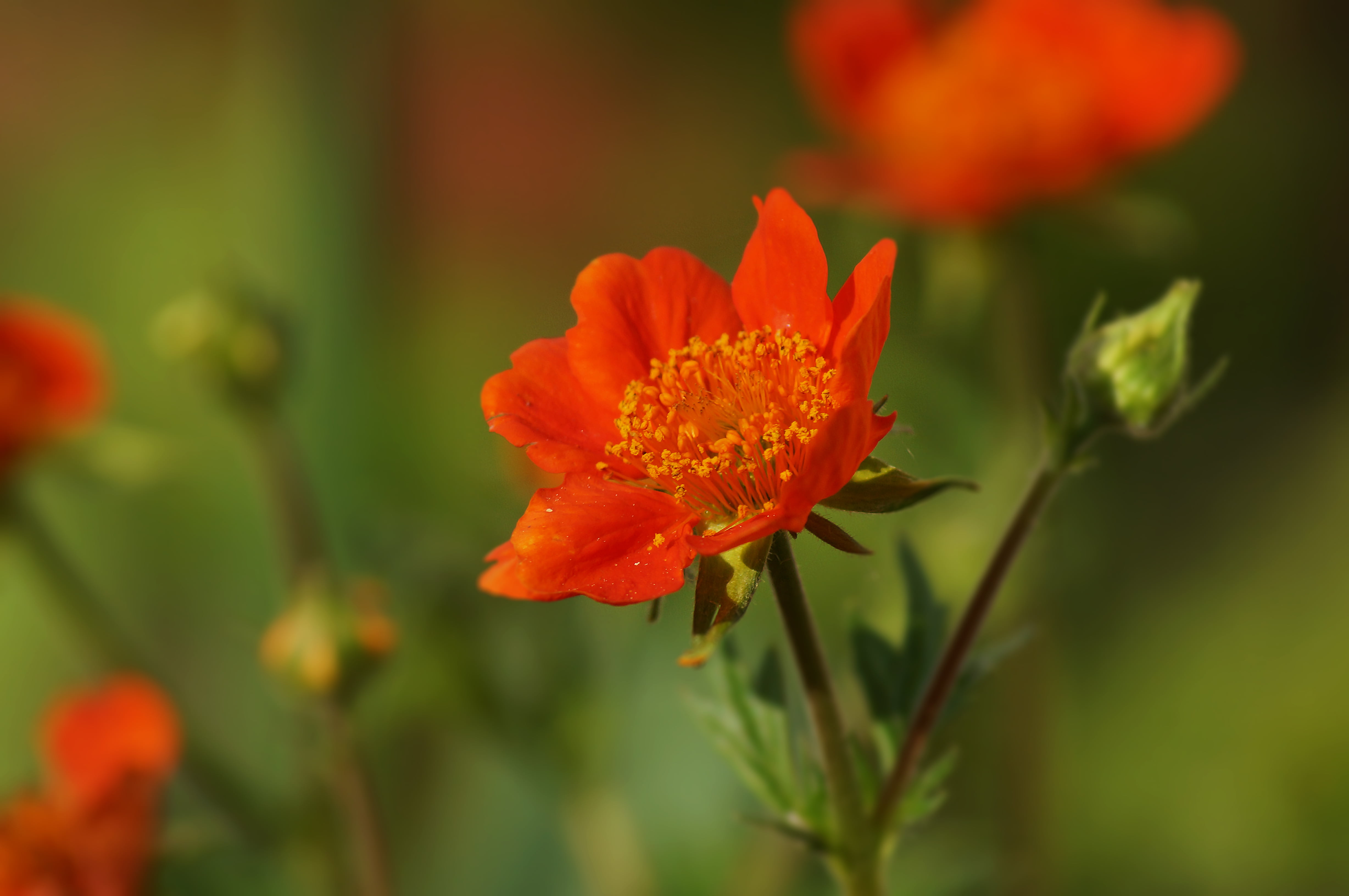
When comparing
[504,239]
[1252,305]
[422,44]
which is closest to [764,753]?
[1252,305]

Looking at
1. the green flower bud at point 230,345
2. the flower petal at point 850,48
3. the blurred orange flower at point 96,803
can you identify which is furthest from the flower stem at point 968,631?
the flower petal at point 850,48

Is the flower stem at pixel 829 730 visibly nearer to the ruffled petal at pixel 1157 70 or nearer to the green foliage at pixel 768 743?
the green foliage at pixel 768 743

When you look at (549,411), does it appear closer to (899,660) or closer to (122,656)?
(899,660)

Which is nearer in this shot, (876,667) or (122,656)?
(876,667)

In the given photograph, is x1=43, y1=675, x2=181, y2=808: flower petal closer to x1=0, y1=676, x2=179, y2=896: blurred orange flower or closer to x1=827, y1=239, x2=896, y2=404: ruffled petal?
x1=0, y1=676, x2=179, y2=896: blurred orange flower

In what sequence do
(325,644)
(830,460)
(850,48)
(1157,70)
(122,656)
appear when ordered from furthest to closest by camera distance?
(850,48), (1157,70), (122,656), (325,644), (830,460)

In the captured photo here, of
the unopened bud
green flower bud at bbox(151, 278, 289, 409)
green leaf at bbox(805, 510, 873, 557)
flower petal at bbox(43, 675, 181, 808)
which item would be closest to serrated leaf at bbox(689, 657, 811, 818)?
green leaf at bbox(805, 510, 873, 557)

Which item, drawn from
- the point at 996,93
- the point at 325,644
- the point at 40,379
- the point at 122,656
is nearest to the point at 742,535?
the point at 325,644

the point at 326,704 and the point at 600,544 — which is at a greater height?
the point at 600,544
